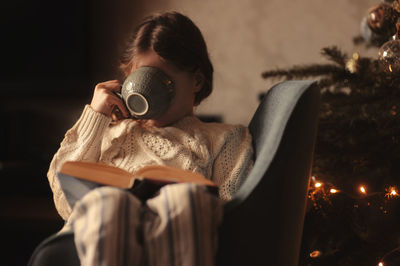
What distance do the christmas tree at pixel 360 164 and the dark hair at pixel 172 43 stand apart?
0.30m

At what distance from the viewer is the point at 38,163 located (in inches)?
77.6

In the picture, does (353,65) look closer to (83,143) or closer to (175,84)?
(175,84)

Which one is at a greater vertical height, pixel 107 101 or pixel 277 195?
pixel 107 101

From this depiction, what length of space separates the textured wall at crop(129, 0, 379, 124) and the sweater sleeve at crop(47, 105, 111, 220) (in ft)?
3.92

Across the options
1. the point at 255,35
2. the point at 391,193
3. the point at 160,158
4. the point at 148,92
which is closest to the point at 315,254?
the point at 391,193

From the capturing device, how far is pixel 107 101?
0.98 metres

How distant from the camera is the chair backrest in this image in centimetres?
62

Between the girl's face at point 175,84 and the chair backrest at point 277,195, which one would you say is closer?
the chair backrest at point 277,195

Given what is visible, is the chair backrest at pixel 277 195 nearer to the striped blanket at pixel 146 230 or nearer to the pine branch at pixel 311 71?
the striped blanket at pixel 146 230

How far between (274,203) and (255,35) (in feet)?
4.98

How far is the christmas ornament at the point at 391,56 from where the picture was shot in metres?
0.94

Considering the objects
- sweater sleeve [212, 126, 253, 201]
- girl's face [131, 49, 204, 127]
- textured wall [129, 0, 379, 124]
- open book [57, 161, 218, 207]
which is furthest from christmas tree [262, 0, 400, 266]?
textured wall [129, 0, 379, 124]

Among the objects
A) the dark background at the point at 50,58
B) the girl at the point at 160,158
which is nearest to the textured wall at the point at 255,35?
the dark background at the point at 50,58

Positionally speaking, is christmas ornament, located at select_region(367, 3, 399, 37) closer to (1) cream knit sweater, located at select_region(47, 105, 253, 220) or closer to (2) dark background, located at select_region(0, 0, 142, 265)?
(1) cream knit sweater, located at select_region(47, 105, 253, 220)
